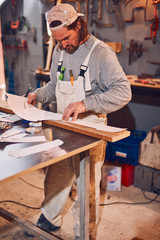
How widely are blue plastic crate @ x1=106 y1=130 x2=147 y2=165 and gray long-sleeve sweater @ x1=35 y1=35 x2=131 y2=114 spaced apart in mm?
1193

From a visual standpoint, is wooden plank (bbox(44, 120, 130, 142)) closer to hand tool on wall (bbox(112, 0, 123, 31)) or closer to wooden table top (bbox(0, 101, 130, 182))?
wooden table top (bbox(0, 101, 130, 182))

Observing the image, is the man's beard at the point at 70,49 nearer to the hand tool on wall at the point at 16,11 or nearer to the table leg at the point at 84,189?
the table leg at the point at 84,189

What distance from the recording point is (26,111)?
209 centimetres

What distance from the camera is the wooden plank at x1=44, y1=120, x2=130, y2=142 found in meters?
1.68

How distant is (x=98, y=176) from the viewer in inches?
84.5

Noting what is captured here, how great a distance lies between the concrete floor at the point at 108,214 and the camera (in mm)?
2387

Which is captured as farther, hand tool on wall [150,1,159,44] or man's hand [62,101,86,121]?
hand tool on wall [150,1,159,44]

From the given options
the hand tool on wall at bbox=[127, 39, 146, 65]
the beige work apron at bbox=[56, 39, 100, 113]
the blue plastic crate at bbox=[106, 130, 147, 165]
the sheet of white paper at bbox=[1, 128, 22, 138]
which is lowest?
the blue plastic crate at bbox=[106, 130, 147, 165]

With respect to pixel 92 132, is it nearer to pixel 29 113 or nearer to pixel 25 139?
pixel 25 139

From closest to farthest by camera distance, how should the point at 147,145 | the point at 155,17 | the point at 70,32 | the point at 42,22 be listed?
the point at 70,32
the point at 147,145
the point at 155,17
the point at 42,22

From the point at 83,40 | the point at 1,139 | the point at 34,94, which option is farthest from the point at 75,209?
the point at 83,40

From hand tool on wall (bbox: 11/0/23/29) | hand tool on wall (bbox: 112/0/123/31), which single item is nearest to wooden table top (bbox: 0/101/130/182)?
hand tool on wall (bbox: 112/0/123/31)

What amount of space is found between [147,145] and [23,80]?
3.33 meters

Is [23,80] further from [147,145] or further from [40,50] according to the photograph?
[147,145]
